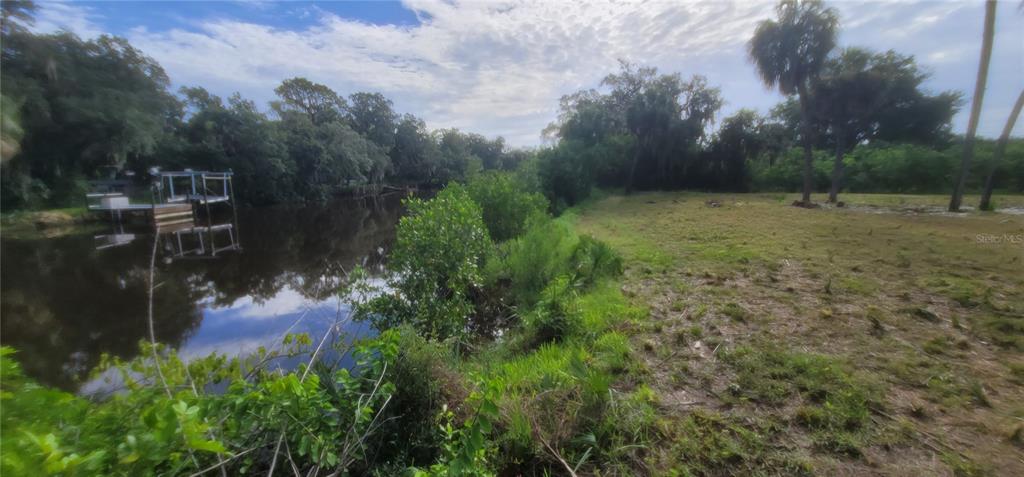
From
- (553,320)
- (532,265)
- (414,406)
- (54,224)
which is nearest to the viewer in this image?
(414,406)

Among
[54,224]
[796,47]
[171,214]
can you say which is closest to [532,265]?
[796,47]

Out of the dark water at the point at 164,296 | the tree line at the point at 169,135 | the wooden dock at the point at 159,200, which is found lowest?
the dark water at the point at 164,296

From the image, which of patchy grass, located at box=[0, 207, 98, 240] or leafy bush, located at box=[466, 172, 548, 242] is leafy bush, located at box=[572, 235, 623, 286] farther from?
patchy grass, located at box=[0, 207, 98, 240]

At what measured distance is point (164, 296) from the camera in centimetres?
629

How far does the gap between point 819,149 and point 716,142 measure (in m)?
6.16

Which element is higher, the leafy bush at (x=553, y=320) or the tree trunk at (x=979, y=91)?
the tree trunk at (x=979, y=91)

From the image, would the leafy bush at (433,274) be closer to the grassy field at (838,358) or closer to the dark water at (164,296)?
the dark water at (164,296)

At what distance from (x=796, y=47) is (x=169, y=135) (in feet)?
88.1

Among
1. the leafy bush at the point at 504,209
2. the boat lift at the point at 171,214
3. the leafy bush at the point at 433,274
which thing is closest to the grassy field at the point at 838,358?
the leafy bush at the point at 433,274

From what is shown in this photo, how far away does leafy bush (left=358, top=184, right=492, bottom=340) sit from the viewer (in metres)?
4.29

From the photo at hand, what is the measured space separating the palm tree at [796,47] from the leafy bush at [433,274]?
1267 cm

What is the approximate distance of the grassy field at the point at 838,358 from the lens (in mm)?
1723

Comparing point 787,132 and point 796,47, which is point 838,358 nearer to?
point 796,47

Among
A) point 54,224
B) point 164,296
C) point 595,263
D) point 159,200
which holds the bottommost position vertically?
point 164,296
